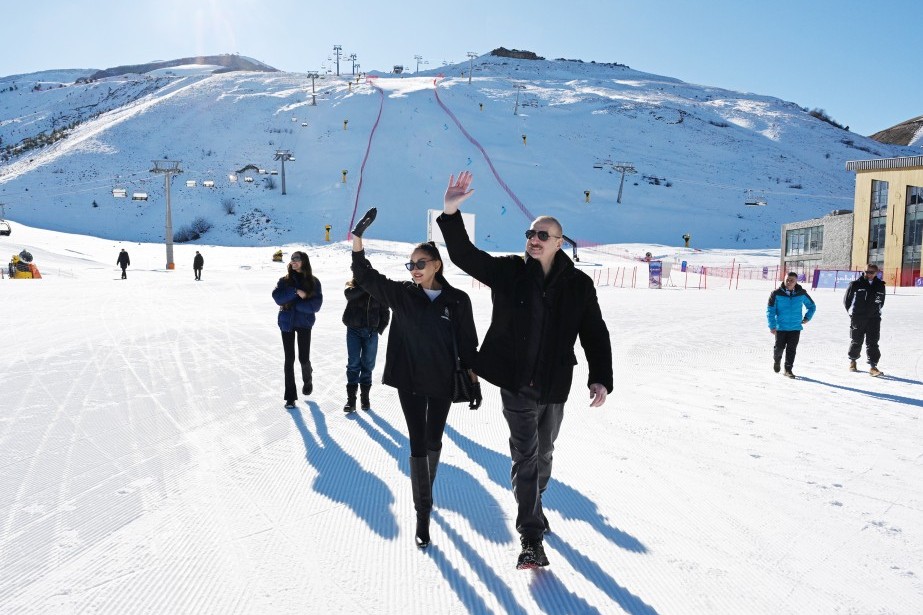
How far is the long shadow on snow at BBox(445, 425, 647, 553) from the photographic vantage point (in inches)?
146

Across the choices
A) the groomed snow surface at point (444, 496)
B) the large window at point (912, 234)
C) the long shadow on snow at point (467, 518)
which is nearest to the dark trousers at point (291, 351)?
the groomed snow surface at point (444, 496)

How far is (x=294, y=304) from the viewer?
6.37 meters

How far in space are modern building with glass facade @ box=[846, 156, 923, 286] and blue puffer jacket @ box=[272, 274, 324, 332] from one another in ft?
115

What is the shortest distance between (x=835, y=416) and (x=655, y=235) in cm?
4929

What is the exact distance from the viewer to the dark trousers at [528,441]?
3.22 metres

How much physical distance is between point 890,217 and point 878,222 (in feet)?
3.32

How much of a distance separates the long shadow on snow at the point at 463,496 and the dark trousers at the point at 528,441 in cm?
46

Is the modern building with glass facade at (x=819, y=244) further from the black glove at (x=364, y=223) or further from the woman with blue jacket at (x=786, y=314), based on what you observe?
the black glove at (x=364, y=223)

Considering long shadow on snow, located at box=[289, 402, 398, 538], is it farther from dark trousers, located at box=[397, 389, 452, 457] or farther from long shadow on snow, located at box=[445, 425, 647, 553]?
long shadow on snow, located at box=[445, 425, 647, 553]

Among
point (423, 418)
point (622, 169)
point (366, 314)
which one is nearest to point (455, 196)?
point (423, 418)

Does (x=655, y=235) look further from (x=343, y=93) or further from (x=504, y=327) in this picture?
(x=504, y=327)

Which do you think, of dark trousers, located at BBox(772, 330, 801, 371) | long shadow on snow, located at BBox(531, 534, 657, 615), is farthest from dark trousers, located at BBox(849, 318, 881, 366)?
long shadow on snow, located at BBox(531, 534, 657, 615)

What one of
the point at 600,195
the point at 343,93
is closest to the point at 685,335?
the point at 600,195

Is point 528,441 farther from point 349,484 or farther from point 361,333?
point 361,333
